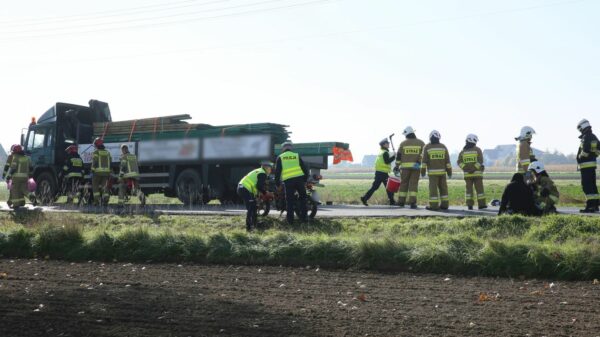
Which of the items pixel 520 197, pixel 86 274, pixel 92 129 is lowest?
pixel 86 274

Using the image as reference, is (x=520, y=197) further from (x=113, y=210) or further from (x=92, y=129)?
(x=92, y=129)

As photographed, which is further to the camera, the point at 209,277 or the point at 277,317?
the point at 209,277

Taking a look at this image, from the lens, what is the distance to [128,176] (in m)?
19.2

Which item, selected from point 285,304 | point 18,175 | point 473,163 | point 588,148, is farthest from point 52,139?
point 285,304

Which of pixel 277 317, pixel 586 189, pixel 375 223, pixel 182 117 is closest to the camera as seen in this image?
pixel 277 317

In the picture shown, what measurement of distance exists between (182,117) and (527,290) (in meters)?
15.0

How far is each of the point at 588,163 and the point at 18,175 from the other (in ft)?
47.8

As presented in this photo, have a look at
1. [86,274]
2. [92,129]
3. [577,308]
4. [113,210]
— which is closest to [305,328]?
[577,308]

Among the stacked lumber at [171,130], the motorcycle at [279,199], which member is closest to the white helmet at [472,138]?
the motorcycle at [279,199]

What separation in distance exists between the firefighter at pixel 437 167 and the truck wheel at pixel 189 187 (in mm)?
7282

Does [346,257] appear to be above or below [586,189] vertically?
below

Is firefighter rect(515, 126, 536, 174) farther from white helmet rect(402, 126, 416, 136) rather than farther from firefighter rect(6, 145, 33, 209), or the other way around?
firefighter rect(6, 145, 33, 209)

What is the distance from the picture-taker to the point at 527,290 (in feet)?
27.2

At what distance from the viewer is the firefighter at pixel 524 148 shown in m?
15.6
